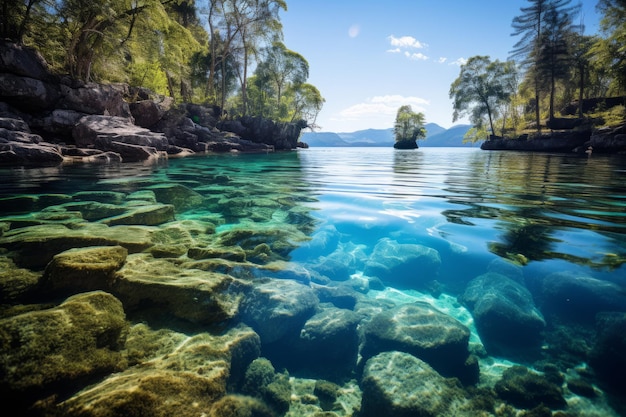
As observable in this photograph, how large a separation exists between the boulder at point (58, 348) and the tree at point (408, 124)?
64305mm

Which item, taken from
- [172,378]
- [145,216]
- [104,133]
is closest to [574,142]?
[145,216]

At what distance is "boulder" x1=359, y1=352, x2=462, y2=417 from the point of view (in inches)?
94.5

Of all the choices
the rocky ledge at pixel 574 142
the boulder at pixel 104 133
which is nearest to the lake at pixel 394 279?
the boulder at pixel 104 133

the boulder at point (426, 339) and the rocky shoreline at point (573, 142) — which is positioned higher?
the rocky shoreline at point (573, 142)

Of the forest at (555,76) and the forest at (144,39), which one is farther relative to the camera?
the forest at (555,76)

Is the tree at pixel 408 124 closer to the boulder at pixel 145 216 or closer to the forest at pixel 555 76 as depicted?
the forest at pixel 555 76

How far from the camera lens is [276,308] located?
10.9 feet

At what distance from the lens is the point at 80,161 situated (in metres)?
13.3

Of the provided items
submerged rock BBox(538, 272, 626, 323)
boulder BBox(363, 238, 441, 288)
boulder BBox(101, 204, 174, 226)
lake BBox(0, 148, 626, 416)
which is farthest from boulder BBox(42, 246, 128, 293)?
submerged rock BBox(538, 272, 626, 323)

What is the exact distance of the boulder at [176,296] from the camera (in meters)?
2.92

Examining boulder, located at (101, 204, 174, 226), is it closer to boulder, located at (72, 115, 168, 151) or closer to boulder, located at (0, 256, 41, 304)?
boulder, located at (0, 256, 41, 304)

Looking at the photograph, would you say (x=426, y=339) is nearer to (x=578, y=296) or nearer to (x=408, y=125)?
(x=578, y=296)

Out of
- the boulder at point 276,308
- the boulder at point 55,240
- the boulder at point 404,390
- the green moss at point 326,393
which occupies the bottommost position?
the green moss at point 326,393

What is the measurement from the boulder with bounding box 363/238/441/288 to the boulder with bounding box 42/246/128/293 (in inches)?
139
